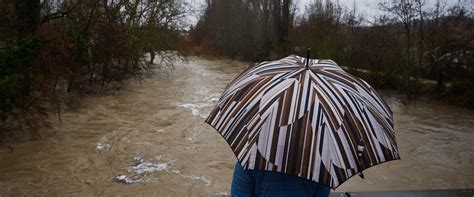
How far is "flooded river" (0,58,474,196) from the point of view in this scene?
598 cm

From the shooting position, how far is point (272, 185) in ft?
6.72

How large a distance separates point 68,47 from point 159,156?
18.2 feet

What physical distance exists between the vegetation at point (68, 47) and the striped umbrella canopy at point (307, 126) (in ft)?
18.6

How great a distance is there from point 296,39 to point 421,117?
1368 cm

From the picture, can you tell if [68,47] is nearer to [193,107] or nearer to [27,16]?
[27,16]

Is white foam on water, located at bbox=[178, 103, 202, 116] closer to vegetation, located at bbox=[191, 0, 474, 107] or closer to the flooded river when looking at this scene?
the flooded river

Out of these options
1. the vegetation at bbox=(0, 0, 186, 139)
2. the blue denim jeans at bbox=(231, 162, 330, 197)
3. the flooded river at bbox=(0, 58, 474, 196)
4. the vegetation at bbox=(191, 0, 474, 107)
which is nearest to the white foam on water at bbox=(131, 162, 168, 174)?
the flooded river at bbox=(0, 58, 474, 196)

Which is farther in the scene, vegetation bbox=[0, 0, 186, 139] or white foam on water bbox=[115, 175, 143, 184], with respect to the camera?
vegetation bbox=[0, 0, 186, 139]

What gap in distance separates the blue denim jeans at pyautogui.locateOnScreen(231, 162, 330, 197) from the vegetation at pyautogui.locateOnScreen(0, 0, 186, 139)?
5.62 m

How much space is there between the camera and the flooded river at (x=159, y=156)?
5984mm

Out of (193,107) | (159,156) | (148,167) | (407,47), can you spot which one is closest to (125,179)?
(148,167)

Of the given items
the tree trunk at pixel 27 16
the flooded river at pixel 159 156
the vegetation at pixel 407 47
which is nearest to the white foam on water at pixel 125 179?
the flooded river at pixel 159 156

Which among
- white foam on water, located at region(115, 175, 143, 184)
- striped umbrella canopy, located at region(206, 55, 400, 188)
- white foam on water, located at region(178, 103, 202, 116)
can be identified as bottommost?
white foam on water, located at region(115, 175, 143, 184)

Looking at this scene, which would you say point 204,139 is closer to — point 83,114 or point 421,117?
point 83,114
